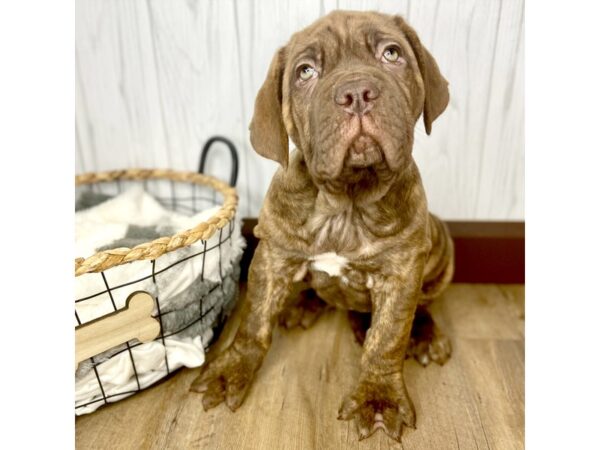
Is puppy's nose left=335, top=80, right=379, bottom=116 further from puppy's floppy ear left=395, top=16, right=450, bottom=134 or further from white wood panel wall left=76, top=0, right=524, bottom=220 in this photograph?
white wood panel wall left=76, top=0, right=524, bottom=220

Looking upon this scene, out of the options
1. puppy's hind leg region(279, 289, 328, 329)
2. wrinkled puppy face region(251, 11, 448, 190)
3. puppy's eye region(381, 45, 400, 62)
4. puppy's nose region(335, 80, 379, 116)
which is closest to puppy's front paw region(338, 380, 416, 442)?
puppy's hind leg region(279, 289, 328, 329)

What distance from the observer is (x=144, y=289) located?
1.84 meters

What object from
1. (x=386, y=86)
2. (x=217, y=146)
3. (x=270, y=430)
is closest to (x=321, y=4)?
(x=217, y=146)

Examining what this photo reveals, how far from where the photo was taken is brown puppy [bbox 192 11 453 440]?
4.67ft

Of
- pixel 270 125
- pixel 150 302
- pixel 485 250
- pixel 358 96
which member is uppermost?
pixel 358 96

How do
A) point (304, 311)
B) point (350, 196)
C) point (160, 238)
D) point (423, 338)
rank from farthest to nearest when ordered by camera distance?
point (304, 311) < point (423, 338) < point (160, 238) < point (350, 196)

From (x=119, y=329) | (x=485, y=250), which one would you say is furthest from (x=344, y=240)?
(x=485, y=250)

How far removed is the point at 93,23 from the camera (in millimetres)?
2404

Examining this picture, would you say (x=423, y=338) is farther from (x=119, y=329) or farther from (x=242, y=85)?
(x=242, y=85)

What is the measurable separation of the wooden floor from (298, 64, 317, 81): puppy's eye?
1110 millimetres

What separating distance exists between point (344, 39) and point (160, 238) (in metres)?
0.90

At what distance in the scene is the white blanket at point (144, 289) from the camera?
5.76 feet
